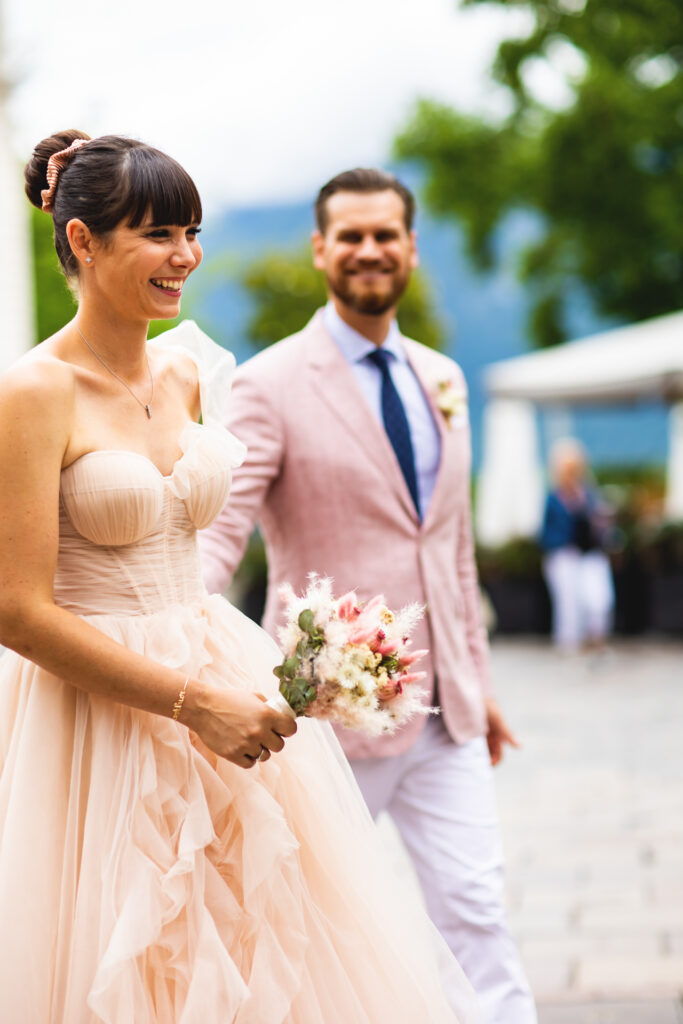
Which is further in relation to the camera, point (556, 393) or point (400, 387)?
point (556, 393)

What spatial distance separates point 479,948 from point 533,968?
1.48 m

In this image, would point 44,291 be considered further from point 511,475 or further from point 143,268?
point 143,268

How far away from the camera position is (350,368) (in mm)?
3541

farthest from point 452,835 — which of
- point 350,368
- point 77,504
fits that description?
point 77,504

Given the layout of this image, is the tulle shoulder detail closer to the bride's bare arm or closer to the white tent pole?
the bride's bare arm

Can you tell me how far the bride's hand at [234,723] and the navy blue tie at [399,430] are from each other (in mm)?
1244

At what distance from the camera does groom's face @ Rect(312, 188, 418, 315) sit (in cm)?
358

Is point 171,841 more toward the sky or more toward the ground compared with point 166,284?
more toward the ground

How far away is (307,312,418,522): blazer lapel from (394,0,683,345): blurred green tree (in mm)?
14665

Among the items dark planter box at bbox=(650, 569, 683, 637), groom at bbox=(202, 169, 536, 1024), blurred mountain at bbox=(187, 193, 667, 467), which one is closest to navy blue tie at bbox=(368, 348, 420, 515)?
groom at bbox=(202, 169, 536, 1024)

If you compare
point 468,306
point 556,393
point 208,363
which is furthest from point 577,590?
point 468,306

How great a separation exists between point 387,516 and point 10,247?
14.4ft

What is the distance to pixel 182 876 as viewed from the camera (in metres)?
2.30

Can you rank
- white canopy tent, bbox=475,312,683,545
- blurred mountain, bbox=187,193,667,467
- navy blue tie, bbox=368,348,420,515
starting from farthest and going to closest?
1. blurred mountain, bbox=187,193,667,467
2. white canopy tent, bbox=475,312,683,545
3. navy blue tie, bbox=368,348,420,515
